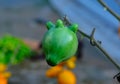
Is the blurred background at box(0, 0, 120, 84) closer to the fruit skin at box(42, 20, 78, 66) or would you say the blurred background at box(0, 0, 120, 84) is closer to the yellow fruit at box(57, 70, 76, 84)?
the yellow fruit at box(57, 70, 76, 84)

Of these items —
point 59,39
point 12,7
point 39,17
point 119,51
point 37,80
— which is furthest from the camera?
point 12,7

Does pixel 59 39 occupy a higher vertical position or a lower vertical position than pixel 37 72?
higher

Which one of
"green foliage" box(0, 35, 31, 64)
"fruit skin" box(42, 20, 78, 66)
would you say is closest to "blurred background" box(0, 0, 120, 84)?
"green foliage" box(0, 35, 31, 64)

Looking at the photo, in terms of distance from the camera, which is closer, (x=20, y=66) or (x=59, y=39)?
(x=59, y=39)

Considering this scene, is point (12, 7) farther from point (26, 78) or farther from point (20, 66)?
point (26, 78)

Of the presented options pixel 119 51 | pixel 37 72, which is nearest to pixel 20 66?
pixel 37 72

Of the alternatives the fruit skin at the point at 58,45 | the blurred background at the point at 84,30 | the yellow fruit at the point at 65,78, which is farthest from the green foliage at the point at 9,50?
the fruit skin at the point at 58,45

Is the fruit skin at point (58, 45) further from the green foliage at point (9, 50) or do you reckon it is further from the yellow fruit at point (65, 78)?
the green foliage at point (9, 50)

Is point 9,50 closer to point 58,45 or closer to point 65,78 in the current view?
point 65,78

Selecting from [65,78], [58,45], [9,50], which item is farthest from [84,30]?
[58,45]
